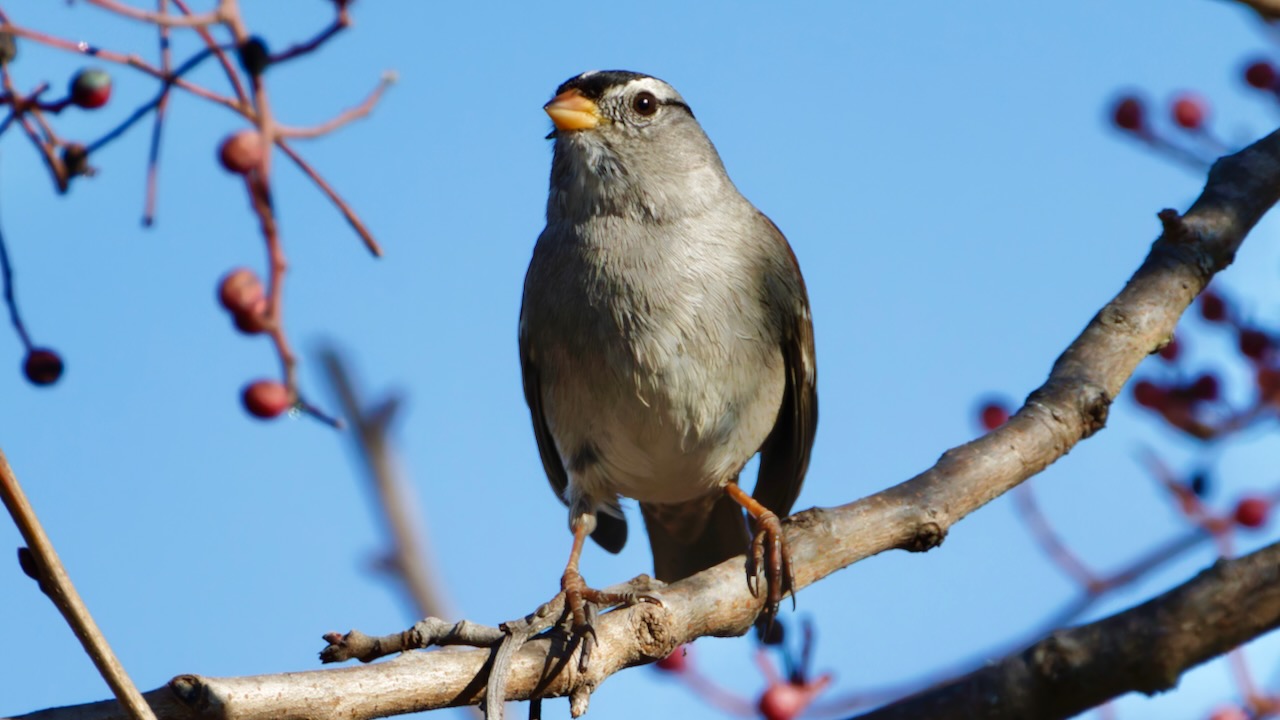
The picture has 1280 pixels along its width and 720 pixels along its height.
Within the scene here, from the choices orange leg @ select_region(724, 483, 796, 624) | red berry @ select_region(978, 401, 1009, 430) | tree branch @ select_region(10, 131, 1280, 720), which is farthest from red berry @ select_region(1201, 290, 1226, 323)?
orange leg @ select_region(724, 483, 796, 624)

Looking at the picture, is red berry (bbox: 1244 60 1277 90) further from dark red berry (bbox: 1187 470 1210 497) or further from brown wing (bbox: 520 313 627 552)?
brown wing (bbox: 520 313 627 552)

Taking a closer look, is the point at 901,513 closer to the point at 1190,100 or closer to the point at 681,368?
the point at 681,368

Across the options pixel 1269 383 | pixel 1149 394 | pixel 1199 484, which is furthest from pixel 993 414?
pixel 1269 383

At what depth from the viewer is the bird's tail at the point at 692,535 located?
4.73 meters

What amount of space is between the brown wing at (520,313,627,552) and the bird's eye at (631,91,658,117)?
88 centimetres

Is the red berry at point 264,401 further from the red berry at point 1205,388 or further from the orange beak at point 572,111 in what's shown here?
the red berry at point 1205,388

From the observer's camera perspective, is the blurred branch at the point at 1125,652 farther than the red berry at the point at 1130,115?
No

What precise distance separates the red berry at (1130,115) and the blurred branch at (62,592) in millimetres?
3247

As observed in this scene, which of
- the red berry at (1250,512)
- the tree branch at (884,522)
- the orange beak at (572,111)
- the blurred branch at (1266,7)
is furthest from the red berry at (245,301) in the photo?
the red berry at (1250,512)

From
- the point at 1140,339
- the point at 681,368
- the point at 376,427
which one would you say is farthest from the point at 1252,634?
the point at 681,368

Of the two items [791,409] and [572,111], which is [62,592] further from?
[791,409]

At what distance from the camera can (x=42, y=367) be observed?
2.07m

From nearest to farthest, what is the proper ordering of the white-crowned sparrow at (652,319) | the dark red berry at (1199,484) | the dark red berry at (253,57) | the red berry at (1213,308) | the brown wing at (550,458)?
the dark red berry at (253,57) < the dark red berry at (1199,484) < the red berry at (1213,308) < the white-crowned sparrow at (652,319) < the brown wing at (550,458)

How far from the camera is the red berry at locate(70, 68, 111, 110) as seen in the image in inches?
79.7
